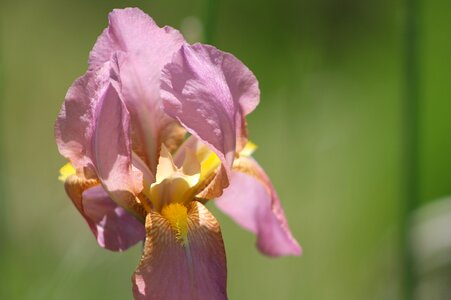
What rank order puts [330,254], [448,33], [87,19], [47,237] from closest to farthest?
[47,237]
[330,254]
[448,33]
[87,19]

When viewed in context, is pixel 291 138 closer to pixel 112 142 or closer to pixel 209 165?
pixel 209 165

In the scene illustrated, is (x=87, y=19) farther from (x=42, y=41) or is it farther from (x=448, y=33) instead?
(x=448, y=33)

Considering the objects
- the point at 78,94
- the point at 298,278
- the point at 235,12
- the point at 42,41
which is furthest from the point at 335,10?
the point at 78,94

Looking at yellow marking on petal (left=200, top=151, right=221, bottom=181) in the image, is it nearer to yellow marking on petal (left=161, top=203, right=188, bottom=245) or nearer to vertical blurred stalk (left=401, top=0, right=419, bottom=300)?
yellow marking on petal (left=161, top=203, right=188, bottom=245)

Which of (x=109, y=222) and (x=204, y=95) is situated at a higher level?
(x=204, y=95)

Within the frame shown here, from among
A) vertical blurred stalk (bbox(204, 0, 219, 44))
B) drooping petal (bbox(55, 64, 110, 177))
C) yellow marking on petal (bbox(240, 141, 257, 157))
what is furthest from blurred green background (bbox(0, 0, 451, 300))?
drooping petal (bbox(55, 64, 110, 177))

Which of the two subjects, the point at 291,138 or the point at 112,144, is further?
the point at 291,138

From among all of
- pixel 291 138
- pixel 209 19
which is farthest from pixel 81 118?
pixel 291 138
